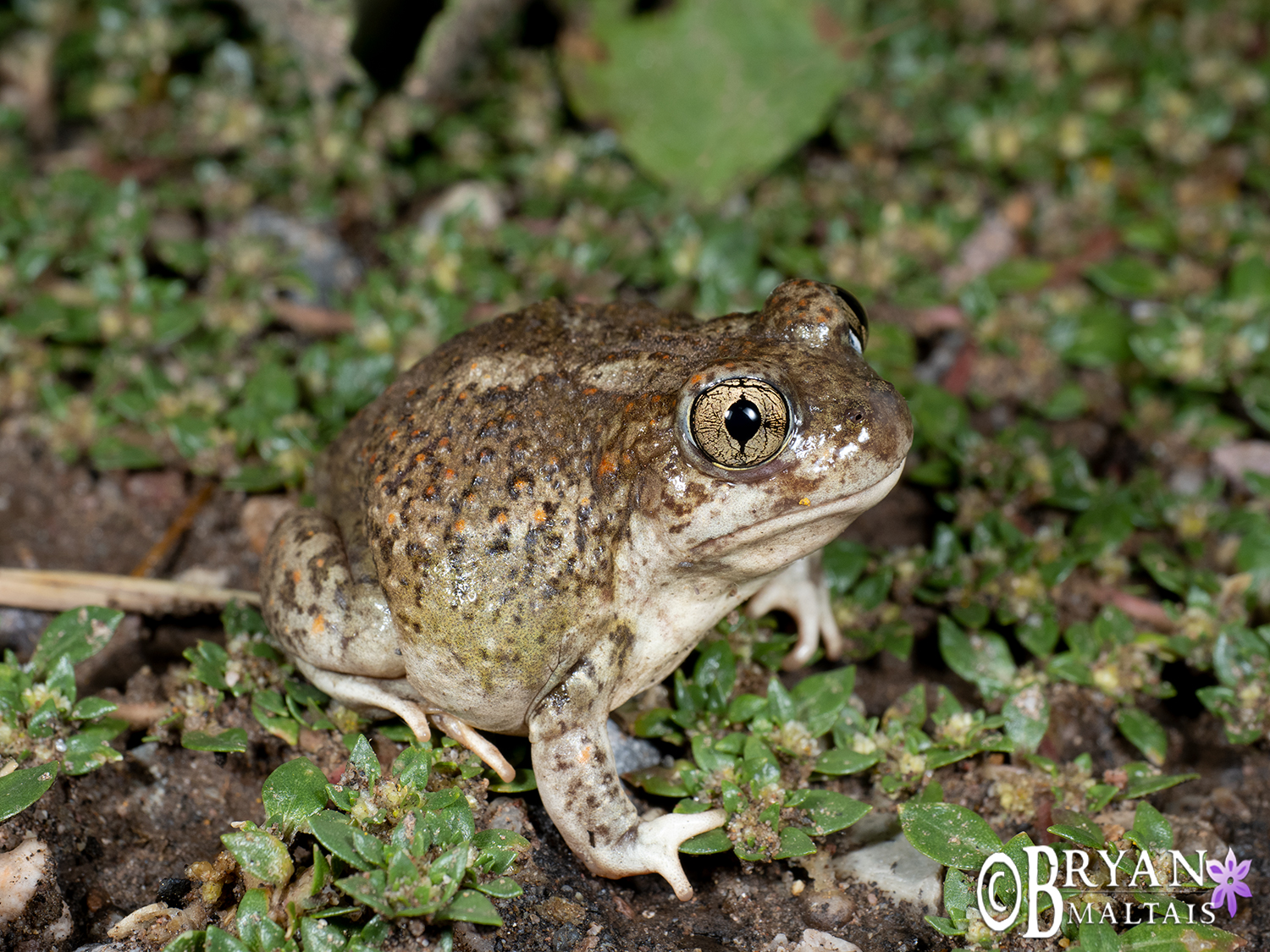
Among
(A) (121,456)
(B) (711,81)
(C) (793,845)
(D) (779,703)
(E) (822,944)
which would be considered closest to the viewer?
(E) (822,944)

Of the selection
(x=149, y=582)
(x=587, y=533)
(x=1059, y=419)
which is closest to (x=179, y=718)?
(x=149, y=582)

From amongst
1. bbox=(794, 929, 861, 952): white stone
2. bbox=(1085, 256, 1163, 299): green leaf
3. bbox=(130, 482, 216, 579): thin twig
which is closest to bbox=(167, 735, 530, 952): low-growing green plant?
bbox=(794, 929, 861, 952): white stone

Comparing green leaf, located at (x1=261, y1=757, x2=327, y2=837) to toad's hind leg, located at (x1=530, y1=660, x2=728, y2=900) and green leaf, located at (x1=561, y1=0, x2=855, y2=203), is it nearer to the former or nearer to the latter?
toad's hind leg, located at (x1=530, y1=660, x2=728, y2=900)

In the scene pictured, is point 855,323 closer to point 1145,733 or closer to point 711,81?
point 1145,733

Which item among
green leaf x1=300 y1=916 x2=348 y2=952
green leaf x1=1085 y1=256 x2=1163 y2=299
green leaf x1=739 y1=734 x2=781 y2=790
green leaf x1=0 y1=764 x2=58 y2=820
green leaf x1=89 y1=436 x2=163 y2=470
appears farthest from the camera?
green leaf x1=1085 y1=256 x2=1163 y2=299

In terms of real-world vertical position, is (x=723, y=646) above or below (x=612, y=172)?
below

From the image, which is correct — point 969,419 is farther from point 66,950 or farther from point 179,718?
point 66,950

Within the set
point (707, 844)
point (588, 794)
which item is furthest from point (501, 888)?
point (707, 844)
